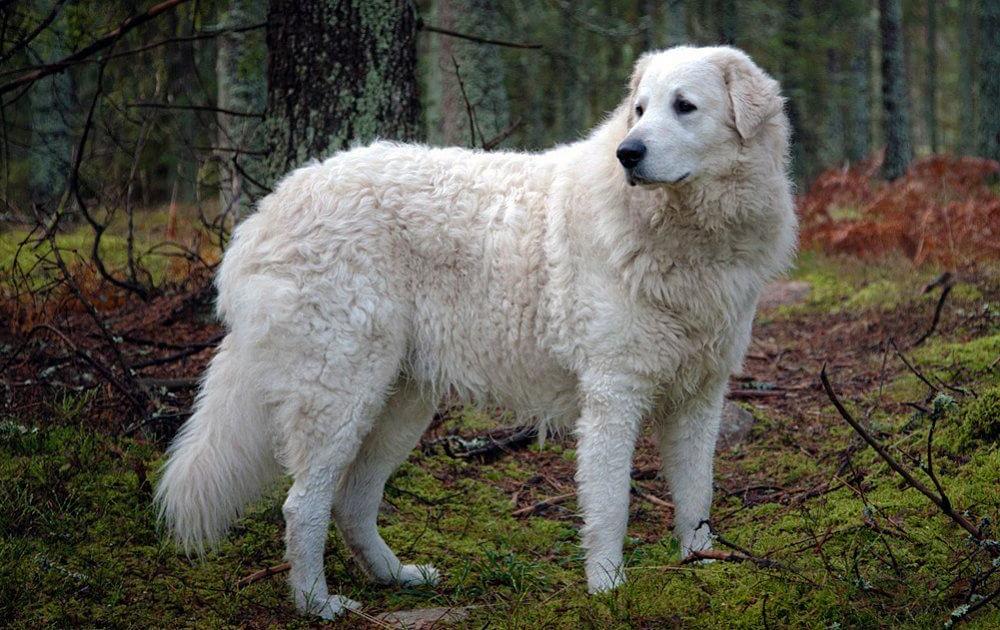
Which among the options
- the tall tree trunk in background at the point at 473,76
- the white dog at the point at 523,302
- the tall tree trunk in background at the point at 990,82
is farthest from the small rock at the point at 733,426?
the tall tree trunk in background at the point at 990,82

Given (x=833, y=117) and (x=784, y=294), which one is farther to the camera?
(x=833, y=117)

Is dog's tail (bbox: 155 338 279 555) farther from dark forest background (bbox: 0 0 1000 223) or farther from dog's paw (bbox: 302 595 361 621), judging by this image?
dark forest background (bbox: 0 0 1000 223)

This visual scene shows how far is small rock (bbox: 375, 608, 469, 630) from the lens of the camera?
3365mm

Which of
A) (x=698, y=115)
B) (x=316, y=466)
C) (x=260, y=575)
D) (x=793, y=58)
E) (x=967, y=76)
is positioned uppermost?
(x=793, y=58)

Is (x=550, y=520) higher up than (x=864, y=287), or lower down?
lower down

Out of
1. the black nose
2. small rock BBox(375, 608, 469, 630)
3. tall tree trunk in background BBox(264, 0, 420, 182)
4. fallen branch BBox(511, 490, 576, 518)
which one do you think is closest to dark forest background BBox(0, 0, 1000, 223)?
tall tree trunk in background BBox(264, 0, 420, 182)

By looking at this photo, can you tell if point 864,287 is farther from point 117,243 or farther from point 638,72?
point 117,243

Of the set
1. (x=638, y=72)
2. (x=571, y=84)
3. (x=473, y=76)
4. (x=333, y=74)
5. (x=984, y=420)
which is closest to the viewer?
(x=638, y=72)

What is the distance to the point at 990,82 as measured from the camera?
51.4 ft

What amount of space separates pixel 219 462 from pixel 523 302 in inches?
53.3

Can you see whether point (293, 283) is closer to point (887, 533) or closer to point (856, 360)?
point (887, 533)

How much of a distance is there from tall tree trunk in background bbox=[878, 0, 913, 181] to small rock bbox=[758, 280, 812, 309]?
7.48 meters

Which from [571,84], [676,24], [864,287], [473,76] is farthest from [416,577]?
[571,84]

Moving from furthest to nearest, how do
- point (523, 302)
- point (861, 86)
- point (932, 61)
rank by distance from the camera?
point (932, 61)
point (861, 86)
point (523, 302)
